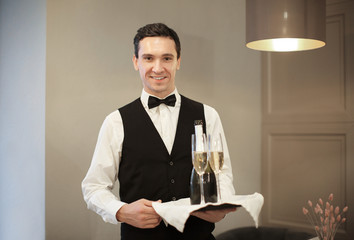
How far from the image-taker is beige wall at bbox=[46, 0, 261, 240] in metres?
2.54

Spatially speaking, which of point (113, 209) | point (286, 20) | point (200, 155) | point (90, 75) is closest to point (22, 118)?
point (90, 75)

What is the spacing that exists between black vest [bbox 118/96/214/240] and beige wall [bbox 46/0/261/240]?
2.30 feet

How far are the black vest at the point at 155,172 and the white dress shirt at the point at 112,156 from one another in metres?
0.04

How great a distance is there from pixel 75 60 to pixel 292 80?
208cm

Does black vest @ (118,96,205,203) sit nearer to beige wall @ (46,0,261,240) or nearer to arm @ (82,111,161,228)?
arm @ (82,111,161,228)

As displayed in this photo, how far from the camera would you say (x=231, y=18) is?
383 cm

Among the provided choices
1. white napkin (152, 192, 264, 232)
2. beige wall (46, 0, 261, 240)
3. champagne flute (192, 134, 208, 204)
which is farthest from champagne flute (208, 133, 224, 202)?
beige wall (46, 0, 261, 240)

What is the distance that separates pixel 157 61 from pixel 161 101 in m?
0.21

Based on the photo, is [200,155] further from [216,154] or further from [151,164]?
[151,164]

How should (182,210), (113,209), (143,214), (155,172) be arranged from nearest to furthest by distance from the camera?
(182,210) → (143,214) → (113,209) → (155,172)

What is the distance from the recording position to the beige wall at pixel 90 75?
2545mm

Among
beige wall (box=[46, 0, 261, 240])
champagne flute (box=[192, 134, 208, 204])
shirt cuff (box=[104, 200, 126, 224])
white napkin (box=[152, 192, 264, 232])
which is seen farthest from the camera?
beige wall (box=[46, 0, 261, 240])

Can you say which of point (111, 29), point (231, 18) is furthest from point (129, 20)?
point (231, 18)

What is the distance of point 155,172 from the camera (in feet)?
6.33
